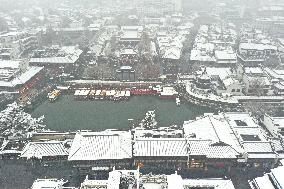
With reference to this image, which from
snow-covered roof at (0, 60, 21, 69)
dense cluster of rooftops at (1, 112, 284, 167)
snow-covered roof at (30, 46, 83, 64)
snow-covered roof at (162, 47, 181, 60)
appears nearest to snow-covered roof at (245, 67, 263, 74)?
snow-covered roof at (162, 47, 181, 60)

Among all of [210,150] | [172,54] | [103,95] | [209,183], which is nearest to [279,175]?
[209,183]

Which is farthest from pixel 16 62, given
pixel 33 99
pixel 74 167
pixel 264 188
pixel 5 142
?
pixel 264 188

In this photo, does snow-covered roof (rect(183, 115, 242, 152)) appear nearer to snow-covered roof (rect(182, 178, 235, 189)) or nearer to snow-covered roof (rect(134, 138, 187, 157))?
snow-covered roof (rect(134, 138, 187, 157))

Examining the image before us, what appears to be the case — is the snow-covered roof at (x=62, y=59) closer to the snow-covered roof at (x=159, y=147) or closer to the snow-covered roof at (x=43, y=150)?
the snow-covered roof at (x=43, y=150)

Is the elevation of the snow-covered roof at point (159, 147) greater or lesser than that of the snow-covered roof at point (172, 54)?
lesser

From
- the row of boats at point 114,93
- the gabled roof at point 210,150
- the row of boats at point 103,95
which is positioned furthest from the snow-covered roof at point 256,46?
the gabled roof at point 210,150

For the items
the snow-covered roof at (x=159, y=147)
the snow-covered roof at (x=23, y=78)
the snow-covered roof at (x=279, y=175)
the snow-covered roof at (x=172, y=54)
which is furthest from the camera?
the snow-covered roof at (x=172, y=54)
